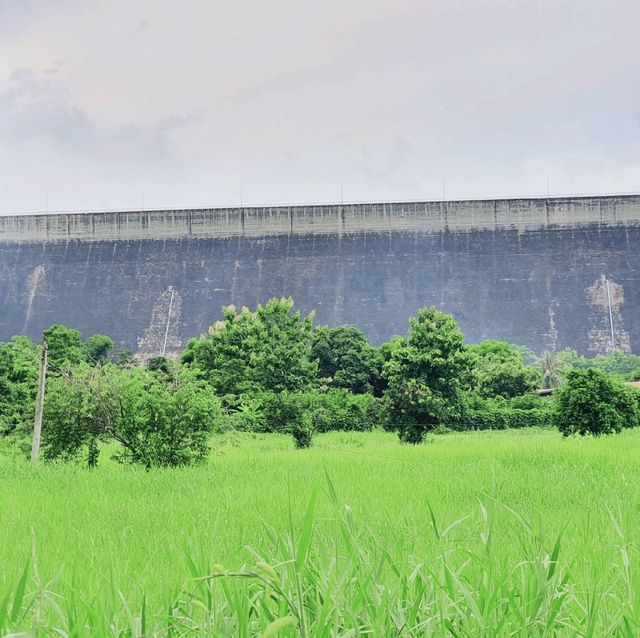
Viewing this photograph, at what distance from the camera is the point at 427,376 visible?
682 inches

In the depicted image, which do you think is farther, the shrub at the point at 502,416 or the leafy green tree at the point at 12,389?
the shrub at the point at 502,416

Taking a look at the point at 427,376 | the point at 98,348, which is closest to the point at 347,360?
the point at 427,376

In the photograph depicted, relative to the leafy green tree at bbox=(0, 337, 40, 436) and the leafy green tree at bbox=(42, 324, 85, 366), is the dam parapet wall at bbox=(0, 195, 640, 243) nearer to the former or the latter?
the leafy green tree at bbox=(42, 324, 85, 366)

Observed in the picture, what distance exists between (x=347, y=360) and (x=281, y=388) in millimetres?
2913

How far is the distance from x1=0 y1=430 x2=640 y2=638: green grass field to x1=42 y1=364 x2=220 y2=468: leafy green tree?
17.9 inches

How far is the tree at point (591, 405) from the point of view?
47.8 feet

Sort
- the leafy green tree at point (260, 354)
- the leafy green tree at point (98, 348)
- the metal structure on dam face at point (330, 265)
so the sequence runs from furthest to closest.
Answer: the metal structure on dam face at point (330, 265)
the leafy green tree at point (98, 348)
the leafy green tree at point (260, 354)

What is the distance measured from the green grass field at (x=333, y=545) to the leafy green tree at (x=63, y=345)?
11.3 m

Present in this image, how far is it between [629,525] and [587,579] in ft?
4.70

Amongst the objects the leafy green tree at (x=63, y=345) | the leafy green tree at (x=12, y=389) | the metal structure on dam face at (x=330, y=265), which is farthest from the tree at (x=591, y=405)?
the metal structure on dam face at (x=330, y=265)

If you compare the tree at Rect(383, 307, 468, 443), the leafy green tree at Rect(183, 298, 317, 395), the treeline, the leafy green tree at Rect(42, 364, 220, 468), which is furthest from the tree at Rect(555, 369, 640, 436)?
the leafy green tree at Rect(183, 298, 317, 395)

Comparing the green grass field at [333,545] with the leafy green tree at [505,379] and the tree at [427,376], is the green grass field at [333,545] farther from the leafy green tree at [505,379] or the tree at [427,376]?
the leafy green tree at [505,379]

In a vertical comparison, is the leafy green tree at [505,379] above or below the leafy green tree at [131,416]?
above

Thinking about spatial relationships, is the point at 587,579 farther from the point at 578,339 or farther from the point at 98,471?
the point at 578,339
